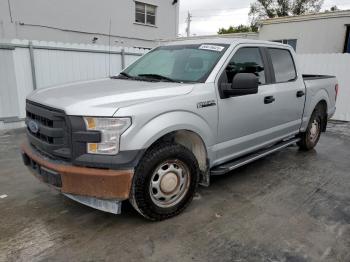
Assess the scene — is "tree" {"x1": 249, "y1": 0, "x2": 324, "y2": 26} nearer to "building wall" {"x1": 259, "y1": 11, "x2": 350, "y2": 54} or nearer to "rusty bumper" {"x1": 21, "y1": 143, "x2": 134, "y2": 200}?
"building wall" {"x1": 259, "y1": 11, "x2": 350, "y2": 54}

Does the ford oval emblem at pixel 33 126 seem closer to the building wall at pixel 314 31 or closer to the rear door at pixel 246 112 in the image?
the rear door at pixel 246 112

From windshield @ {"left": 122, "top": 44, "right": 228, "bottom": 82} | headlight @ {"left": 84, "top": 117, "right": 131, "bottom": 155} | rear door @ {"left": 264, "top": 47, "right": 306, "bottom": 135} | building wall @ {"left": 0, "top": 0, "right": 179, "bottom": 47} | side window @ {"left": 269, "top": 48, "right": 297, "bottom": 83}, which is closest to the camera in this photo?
headlight @ {"left": 84, "top": 117, "right": 131, "bottom": 155}

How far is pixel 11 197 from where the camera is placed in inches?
151

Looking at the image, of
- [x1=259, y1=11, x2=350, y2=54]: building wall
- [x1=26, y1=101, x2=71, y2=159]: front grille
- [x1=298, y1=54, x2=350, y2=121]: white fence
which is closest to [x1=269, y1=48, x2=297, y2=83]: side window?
[x1=26, y1=101, x2=71, y2=159]: front grille

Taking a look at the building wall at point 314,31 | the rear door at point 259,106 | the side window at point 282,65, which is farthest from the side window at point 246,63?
the building wall at point 314,31

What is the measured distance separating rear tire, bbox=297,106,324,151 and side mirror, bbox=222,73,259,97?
8.70ft

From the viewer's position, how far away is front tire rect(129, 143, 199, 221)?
2897 millimetres

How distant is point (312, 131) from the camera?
→ 233 inches

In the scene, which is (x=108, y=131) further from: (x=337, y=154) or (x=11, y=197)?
(x=337, y=154)

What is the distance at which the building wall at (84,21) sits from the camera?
13219mm

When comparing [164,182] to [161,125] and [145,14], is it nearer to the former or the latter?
[161,125]

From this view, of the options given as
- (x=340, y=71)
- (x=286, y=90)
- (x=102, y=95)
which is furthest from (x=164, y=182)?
(x=340, y=71)

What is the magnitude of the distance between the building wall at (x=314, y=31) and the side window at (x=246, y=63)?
49.1 ft

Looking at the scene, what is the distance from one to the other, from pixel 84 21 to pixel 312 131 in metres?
→ 13.2
